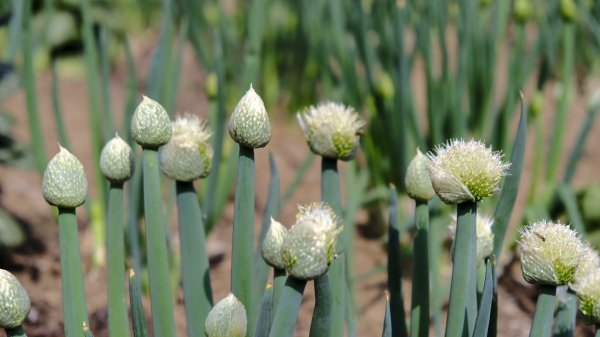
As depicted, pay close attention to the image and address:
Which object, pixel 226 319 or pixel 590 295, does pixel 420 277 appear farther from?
pixel 226 319

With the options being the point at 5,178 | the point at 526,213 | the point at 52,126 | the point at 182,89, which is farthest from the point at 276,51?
the point at 526,213

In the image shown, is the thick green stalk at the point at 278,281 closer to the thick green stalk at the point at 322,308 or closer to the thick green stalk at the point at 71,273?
the thick green stalk at the point at 322,308

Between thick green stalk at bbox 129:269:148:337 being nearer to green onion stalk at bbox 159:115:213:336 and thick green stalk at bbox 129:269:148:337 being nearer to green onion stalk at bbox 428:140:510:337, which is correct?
green onion stalk at bbox 159:115:213:336

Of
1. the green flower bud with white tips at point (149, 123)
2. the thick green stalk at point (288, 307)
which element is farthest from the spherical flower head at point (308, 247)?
the green flower bud with white tips at point (149, 123)

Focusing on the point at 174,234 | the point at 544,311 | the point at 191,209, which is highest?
the point at 174,234

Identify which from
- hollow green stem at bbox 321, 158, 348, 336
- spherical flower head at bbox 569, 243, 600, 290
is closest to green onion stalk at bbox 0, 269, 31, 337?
hollow green stem at bbox 321, 158, 348, 336

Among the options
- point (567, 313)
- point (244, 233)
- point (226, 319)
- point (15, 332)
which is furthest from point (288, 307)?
point (567, 313)

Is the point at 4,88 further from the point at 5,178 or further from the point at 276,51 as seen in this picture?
the point at 276,51
